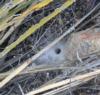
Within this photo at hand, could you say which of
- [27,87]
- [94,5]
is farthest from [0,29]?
[94,5]

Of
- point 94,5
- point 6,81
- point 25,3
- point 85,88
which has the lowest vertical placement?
point 85,88

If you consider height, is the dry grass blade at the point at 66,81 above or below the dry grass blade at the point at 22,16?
below

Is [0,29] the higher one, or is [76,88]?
[0,29]

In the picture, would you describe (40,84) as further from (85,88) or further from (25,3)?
(25,3)

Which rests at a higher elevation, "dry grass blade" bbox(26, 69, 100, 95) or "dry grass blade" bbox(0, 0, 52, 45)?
"dry grass blade" bbox(0, 0, 52, 45)

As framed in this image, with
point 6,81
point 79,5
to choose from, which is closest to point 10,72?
point 6,81

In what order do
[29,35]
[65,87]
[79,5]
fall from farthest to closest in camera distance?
[79,5]
[29,35]
[65,87]

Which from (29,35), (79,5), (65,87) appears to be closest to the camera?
(65,87)

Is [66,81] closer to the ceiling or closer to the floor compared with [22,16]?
closer to the floor

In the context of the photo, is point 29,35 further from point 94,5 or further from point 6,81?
point 94,5

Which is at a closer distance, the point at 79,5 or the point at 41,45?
the point at 41,45
